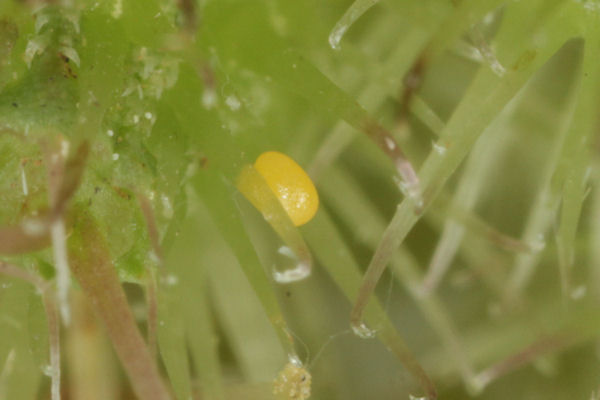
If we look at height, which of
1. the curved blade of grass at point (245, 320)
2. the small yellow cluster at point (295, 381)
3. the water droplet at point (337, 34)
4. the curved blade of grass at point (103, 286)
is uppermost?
the water droplet at point (337, 34)

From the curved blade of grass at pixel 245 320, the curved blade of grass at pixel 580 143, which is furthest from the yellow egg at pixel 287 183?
the curved blade of grass at pixel 245 320

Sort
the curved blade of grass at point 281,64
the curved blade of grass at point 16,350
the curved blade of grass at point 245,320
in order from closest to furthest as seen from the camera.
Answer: the curved blade of grass at point 281,64 < the curved blade of grass at point 16,350 < the curved blade of grass at point 245,320

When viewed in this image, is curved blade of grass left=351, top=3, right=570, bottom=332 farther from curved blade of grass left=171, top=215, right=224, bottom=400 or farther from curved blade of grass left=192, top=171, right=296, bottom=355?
curved blade of grass left=171, top=215, right=224, bottom=400

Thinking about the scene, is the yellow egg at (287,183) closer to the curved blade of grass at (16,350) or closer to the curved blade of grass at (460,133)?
the curved blade of grass at (460,133)

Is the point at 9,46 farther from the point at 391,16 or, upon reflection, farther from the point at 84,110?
the point at 391,16

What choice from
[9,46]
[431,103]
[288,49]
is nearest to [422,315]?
[431,103]

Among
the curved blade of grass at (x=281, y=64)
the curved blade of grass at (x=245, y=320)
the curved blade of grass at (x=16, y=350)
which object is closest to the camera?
the curved blade of grass at (x=281, y=64)
